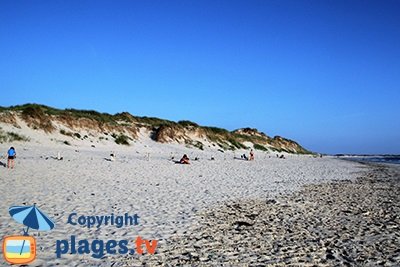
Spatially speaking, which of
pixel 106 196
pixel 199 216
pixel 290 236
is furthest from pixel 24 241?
pixel 290 236

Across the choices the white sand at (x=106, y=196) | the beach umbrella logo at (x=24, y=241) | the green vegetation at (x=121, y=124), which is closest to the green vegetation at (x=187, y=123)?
the green vegetation at (x=121, y=124)

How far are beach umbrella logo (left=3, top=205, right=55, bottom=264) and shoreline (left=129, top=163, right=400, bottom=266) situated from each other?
68.8 inches

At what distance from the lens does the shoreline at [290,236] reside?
237 inches

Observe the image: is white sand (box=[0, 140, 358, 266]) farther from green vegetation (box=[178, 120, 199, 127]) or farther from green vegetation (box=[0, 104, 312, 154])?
green vegetation (box=[178, 120, 199, 127])

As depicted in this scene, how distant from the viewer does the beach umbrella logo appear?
5.70 m

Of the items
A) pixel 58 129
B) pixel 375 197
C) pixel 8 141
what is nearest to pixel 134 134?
pixel 58 129

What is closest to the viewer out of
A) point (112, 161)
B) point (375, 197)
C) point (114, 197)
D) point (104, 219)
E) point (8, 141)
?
point (104, 219)

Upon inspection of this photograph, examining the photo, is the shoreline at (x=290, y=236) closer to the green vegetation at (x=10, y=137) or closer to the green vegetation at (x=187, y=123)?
the green vegetation at (x=10, y=137)

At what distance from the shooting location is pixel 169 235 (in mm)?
7453

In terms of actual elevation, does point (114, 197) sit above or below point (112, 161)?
below

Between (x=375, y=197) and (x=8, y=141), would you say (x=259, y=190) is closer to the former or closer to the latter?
(x=375, y=197)

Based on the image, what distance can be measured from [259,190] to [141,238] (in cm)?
849

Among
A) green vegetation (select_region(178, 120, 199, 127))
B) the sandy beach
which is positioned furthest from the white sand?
green vegetation (select_region(178, 120, 199, 127))

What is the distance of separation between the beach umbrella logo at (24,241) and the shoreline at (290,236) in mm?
1748
